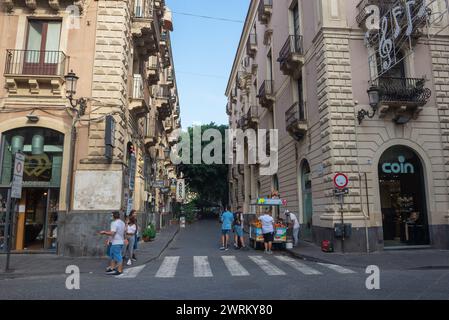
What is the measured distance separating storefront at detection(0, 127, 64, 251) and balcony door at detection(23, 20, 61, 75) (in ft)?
7.69

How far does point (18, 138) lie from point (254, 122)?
19.3 m

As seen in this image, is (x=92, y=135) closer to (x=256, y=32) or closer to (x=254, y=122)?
(x=254, y=122)

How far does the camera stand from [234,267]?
1077 cm

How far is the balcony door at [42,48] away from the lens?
1407 cm

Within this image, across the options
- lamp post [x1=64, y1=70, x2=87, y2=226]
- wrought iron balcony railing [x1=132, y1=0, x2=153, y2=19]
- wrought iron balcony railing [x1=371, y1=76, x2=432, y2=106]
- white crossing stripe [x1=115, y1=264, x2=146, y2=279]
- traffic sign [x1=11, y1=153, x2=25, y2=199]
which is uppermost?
wrought iron balcony railing [x1=132, y1=0, x2=153, y2=19]

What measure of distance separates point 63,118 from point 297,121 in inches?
406

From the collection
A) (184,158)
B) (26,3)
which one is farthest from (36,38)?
(184,158)

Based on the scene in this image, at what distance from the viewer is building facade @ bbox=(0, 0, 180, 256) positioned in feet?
44.1

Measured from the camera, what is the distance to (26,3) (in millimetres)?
14289

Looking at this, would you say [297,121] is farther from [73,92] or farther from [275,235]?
[73,92]

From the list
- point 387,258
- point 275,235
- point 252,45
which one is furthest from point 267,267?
point 252,45

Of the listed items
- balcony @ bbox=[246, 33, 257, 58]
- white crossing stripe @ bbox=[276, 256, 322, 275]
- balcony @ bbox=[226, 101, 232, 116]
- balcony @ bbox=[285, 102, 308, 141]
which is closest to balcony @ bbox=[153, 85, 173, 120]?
balcony @ bbox=[246, 33, 257, 58]

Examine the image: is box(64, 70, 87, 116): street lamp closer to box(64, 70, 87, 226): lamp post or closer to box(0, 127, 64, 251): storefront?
box(64, 70, 87, 226): lamp post

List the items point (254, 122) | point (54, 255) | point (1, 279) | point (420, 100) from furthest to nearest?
point (254, 122), point (420, 100), point (54, 255), point (1, 279)
